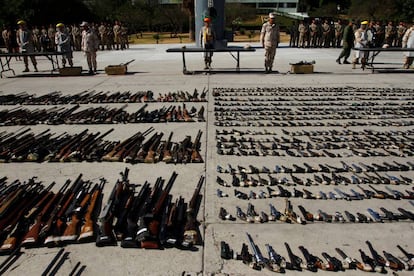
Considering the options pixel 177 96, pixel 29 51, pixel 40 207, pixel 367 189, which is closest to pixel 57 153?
pixel 40 207

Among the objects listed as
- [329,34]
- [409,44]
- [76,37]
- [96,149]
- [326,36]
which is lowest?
[96,149]

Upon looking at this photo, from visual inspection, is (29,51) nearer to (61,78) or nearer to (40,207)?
(61,78)

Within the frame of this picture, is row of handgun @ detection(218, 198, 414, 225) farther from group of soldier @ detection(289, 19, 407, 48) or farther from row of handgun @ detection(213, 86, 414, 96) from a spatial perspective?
group of soldier @ detection(289, 19, 407, 48)

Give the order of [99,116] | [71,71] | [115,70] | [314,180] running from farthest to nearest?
1. [71,71]
2. [115,70]
3. [99,116]
4. [314,180]

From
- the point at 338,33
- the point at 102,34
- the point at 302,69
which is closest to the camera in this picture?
the point at 302,69

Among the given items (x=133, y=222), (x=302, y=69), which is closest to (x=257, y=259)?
(x=133, y=222)

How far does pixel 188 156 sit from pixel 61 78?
12.3 metres

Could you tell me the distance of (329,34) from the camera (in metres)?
28.6

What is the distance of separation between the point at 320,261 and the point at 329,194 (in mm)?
1699

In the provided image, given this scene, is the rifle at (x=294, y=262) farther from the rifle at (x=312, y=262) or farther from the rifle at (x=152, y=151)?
the rifle at (x=152, y=151)

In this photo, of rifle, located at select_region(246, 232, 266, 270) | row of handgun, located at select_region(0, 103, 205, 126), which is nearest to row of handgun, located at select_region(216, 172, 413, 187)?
rifle, located at select_region(246, 232, 266, 270)

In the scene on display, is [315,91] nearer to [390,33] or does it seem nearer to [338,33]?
[390,33]

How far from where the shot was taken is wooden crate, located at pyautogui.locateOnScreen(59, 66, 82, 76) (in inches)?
651

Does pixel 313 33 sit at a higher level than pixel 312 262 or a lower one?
higher
